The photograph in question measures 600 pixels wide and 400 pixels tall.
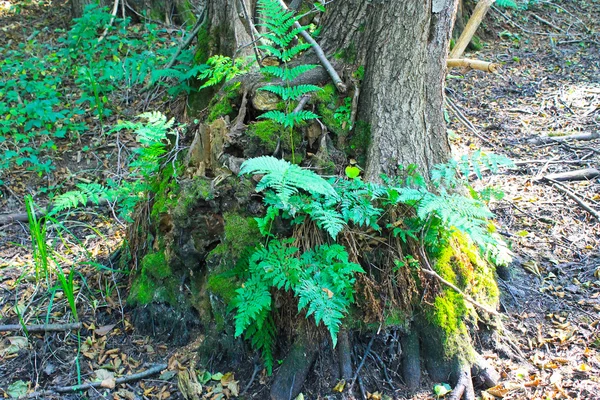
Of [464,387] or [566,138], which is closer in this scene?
[464,387]

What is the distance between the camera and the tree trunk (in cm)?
324

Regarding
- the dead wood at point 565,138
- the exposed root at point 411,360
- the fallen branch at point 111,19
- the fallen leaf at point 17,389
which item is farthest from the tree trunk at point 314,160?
the fallen branch at point 111,19

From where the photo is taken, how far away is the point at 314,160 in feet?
11.6

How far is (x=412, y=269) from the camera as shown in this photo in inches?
128

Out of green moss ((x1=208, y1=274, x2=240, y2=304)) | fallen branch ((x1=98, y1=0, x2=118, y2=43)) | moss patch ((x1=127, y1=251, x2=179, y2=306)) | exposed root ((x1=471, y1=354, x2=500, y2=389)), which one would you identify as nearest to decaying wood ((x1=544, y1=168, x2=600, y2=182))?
exposed root ((x1=471, y1=354, x2=500, y2=389))

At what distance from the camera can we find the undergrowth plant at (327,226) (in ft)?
9.25

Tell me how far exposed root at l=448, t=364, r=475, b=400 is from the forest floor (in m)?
0.11

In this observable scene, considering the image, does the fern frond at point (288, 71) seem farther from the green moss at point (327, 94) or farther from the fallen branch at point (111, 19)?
the fallen branch at point (111, 19)

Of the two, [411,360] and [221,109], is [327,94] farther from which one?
[411,360]

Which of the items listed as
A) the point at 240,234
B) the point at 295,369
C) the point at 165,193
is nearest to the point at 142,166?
the point at 165,193

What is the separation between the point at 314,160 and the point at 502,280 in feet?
5.84

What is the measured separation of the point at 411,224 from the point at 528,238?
1.70 meters

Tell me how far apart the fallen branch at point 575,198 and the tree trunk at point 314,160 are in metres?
1.69

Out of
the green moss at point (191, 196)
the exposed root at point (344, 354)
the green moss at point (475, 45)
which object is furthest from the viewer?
the green moss at point (475, 45)
